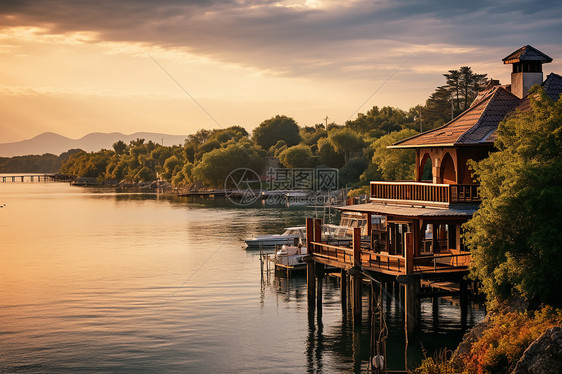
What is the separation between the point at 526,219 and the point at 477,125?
1146cm

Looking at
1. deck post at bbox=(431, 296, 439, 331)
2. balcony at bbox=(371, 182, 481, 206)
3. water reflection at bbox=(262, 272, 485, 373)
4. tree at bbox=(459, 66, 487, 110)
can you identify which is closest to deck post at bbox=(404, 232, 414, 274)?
water reflection at bbox=(262, 272, 485, 373)

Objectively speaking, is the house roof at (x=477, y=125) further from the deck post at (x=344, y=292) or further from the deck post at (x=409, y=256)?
the deck post at (x=344, y=292)

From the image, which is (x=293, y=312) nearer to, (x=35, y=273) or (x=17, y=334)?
(x=17, y=334)

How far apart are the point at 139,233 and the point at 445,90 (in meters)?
86.6

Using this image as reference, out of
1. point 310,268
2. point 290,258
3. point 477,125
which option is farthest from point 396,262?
point 290,258

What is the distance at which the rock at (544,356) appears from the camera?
22078 mm

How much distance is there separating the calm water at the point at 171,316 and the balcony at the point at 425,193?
7.48 meters

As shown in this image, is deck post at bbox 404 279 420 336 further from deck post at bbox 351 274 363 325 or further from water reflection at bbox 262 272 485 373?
deck post at bbox 351 274 363 325

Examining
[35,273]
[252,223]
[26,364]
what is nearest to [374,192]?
[26,364]

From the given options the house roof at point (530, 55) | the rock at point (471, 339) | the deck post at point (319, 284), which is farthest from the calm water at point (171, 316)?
the house roof at point (530, 55)

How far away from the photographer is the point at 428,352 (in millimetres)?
33812

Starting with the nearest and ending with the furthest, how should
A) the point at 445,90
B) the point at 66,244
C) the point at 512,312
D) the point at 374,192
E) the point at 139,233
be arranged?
the point at 512,312, the point at 374,192, the point at 66,244, the point at 139,233, the point at 445,90

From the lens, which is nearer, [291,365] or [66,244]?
[291,365]

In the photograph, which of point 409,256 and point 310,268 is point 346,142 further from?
point 409,256
